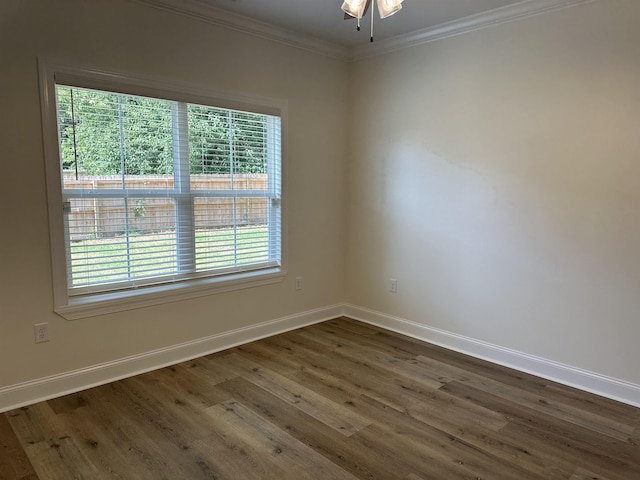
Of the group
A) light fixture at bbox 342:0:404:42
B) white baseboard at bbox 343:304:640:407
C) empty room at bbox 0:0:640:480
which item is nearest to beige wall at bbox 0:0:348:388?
empty room at bbox 0:0:640:480

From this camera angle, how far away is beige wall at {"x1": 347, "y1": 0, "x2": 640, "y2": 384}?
2.78 m

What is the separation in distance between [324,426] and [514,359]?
5.46 ft

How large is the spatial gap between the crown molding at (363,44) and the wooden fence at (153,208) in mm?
1136

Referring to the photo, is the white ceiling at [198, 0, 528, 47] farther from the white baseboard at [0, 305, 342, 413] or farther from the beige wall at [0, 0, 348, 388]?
the white baseboard at [0, 305, 342, 413]

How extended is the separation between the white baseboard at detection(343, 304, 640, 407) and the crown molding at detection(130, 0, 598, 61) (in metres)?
2.40

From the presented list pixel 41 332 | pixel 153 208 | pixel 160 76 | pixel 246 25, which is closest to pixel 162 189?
pixel 153 208

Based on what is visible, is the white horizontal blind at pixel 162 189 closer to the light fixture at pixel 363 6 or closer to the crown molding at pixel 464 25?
the crown molding at pixel 464 25

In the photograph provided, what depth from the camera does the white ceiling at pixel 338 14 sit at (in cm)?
306

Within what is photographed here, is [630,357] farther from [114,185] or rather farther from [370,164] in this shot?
[114,185]

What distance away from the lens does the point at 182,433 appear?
238 centimetres

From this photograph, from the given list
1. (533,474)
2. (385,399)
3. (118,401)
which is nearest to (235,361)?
(118,401)

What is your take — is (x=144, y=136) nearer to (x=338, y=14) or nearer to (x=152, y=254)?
(x=152, y=254)

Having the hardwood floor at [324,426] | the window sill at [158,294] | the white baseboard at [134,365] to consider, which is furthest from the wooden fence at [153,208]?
the hardwood floor at [324,426]

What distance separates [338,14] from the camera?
3.27 metres
